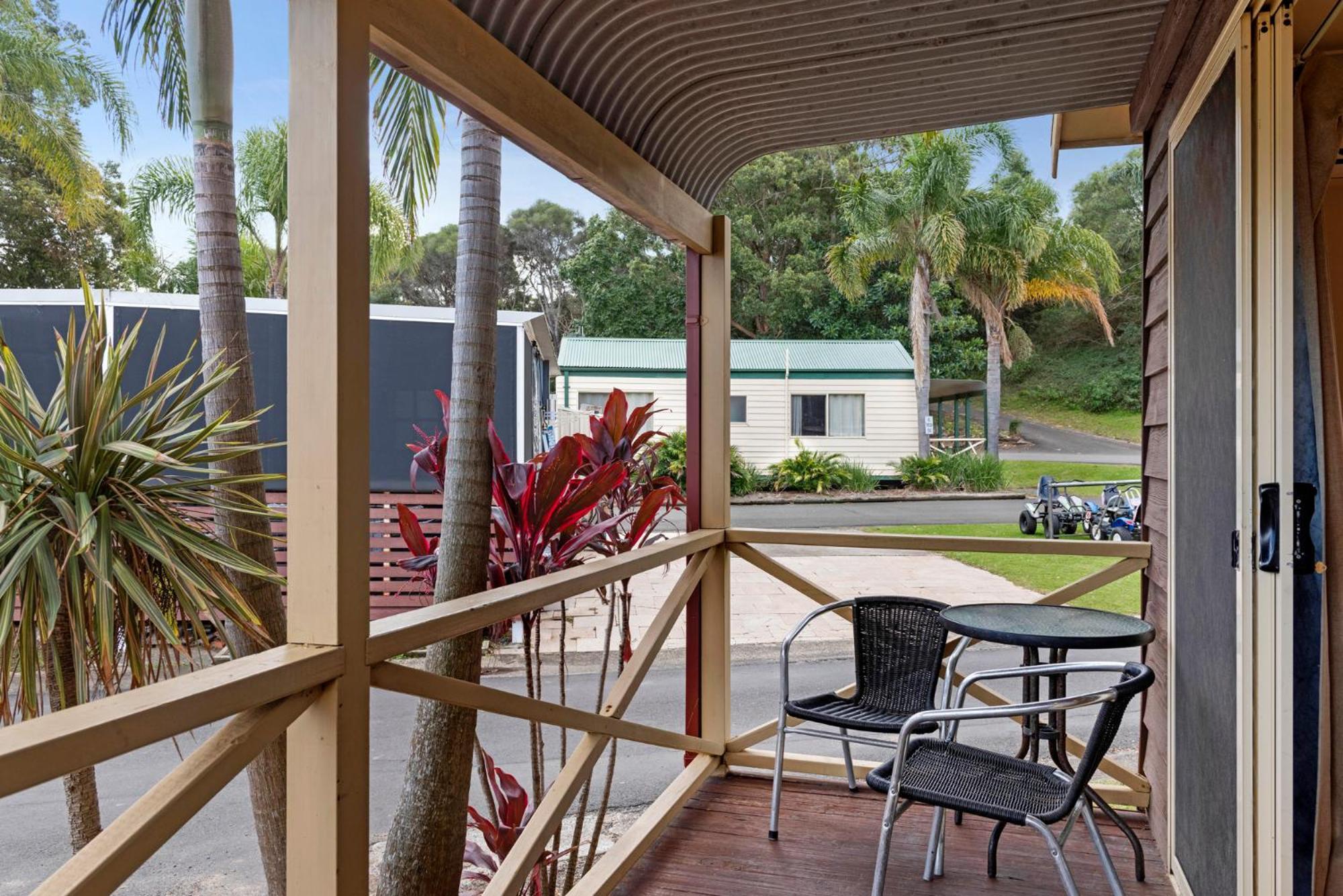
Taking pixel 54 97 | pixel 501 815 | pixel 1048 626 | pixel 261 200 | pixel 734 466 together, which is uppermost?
pixel 54 97

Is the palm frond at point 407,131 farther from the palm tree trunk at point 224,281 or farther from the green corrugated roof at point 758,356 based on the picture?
the green corrugated roof at point 758,356

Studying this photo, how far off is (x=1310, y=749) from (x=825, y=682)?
14.9ft

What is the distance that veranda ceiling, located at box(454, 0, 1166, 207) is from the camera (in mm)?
2104

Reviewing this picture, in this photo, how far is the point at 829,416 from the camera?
15.6m

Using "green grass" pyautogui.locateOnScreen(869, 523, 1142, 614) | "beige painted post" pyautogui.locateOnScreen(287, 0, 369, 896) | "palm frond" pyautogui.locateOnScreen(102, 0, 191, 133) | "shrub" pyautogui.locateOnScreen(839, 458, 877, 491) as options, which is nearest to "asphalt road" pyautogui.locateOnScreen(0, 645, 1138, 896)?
"beige painted post" pyautogui.locateOnScreen(287, 0, 369, 896)

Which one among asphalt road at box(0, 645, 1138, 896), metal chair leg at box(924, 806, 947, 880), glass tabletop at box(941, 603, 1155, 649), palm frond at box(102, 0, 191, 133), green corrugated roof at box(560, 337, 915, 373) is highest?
palm frond at box(102, 0, 191, 133)

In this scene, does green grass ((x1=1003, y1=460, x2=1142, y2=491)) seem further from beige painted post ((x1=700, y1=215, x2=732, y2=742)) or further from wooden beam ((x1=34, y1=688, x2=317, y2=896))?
wooden beam ((x1=34, y1=688, x2=317, y2=896))

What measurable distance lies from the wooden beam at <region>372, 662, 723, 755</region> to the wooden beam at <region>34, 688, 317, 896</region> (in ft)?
0.64

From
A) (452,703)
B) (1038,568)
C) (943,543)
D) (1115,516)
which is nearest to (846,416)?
(1038,568)

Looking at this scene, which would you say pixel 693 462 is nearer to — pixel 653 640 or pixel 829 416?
pixel 653 640

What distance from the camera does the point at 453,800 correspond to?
297cm

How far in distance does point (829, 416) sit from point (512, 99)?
46.2ft

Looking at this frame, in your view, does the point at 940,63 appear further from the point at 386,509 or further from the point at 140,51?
the point at 386,509

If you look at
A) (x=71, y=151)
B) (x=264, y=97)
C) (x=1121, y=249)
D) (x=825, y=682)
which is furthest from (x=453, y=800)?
→ (x=264, y=97)
